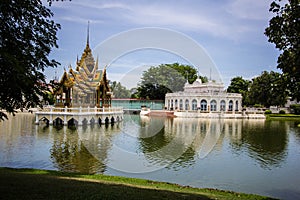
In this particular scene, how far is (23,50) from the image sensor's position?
18.8ft

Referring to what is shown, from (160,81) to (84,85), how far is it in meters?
32.3

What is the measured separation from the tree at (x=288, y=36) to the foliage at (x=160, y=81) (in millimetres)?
53682

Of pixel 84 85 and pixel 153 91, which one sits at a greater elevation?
pixel 153 91

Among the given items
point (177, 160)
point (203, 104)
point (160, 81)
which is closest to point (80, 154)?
point (177, 160)

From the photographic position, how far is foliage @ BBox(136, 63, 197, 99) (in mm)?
59312

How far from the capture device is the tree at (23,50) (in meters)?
5.30

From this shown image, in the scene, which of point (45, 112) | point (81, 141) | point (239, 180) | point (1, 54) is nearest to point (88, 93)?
point (45, 112)

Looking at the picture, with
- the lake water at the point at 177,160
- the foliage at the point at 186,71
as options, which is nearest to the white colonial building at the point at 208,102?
the foliage at the point at 186,71

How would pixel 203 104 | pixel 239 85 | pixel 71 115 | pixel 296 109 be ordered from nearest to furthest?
pixel 71 115
pixel 203 104
pixel 296 109
pixel 239 85

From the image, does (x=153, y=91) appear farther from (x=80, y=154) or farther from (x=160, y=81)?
(x=80, y=154)

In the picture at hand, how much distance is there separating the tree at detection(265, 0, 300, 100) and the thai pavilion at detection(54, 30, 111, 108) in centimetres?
2485

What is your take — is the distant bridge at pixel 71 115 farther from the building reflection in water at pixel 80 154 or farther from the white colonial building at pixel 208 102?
the white colonial building at pixel 208 102

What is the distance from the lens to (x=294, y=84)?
5.40 meters

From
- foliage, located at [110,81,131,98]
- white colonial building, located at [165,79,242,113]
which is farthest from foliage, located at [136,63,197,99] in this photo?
white colonial building, located at [165,79,242,113]
